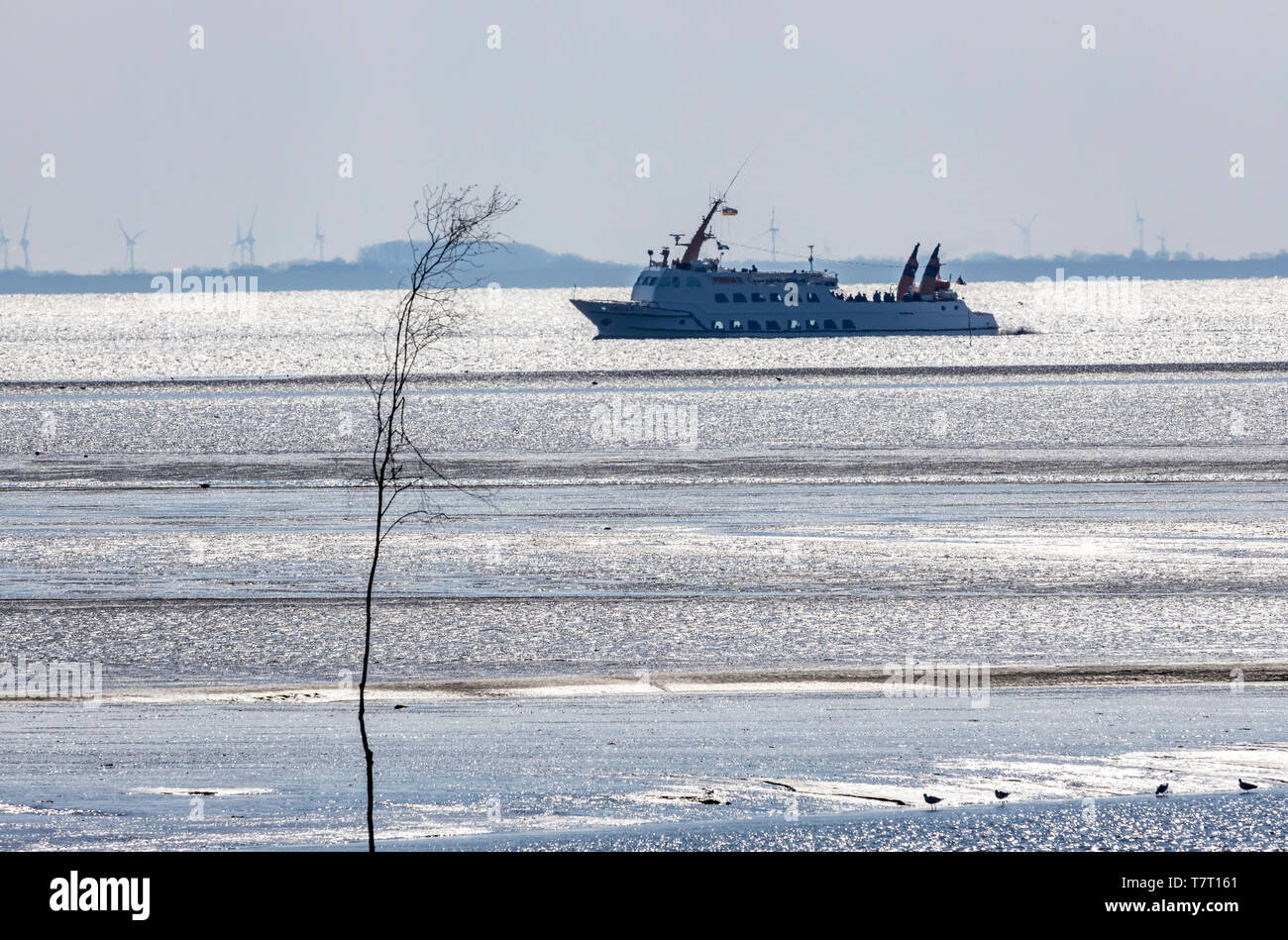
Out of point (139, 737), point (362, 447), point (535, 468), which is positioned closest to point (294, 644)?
point (139, 737)

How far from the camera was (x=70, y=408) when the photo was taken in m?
65.9

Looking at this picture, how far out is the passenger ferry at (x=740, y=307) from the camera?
408 feet

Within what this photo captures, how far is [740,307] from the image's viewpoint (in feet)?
413
